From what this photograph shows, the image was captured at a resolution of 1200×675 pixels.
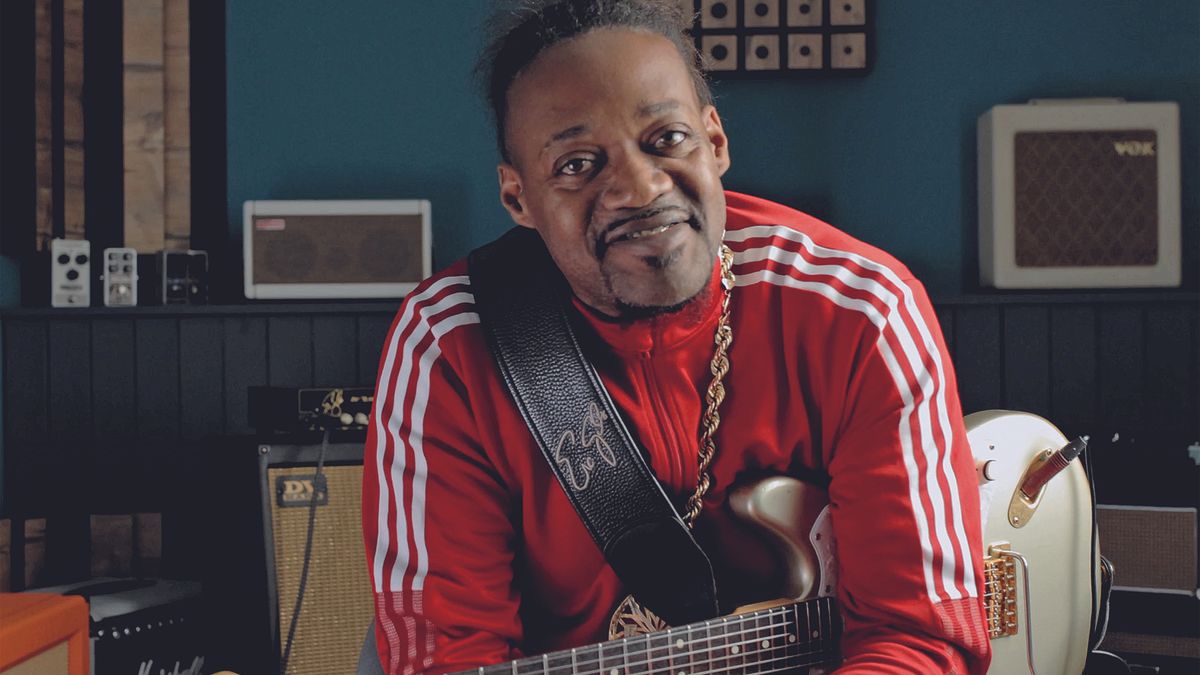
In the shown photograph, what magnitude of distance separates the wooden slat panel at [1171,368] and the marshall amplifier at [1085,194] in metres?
0.12

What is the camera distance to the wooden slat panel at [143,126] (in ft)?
7.25

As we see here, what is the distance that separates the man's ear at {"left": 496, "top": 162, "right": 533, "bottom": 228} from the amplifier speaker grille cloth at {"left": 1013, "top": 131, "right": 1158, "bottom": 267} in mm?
1499

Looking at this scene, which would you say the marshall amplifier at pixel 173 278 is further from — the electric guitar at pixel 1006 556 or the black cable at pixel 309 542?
the electric guitar at pixel 1006 556

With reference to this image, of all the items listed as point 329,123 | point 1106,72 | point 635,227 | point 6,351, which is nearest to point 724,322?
point 635,227

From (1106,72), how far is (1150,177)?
332mm

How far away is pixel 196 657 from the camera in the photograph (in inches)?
72.1

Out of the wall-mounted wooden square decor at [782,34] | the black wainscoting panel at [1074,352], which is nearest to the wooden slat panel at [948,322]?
the black wainscoting panel at [1074,352]

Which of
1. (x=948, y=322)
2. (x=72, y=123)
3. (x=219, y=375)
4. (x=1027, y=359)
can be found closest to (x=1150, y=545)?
(x=1027, y=359)

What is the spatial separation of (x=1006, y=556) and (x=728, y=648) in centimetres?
59

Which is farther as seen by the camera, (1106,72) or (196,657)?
(1106,72)

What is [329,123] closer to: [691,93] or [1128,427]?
[691,93]

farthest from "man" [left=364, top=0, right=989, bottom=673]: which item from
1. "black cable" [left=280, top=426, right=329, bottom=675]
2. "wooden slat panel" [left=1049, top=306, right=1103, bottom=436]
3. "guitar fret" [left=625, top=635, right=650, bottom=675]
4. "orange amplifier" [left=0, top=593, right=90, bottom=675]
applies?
"wooden slat panel" [left=1049, top=306, right=1103, bottom=436]

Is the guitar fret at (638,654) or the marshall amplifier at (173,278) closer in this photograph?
the guitar fret at (638,654)

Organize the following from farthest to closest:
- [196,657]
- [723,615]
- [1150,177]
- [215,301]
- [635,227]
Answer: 1. [215,301]
2. [1150,177]
3. [196,657]
4. [723,615]
5. [635,227]
